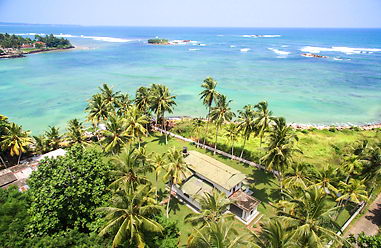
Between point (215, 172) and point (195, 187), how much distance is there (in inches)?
142

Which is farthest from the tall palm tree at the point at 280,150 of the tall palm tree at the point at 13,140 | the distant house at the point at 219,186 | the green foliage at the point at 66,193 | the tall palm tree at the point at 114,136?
the tall palm tree at the point at 13,140

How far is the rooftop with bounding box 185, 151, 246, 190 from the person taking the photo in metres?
29.6

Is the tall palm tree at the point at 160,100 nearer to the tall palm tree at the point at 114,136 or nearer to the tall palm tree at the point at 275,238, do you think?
→ the tall palm tree at the point at 114,136

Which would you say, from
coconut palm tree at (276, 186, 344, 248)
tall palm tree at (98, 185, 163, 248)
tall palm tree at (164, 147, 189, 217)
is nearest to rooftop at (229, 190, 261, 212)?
tall palm tree at (164, 147, 189, 217)

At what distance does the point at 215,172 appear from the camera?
31.1 metres

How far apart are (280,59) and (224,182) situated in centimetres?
12871

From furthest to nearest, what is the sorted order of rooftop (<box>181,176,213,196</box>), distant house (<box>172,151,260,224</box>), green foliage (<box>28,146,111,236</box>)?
1. rooftop (<box>181,176,213,196</box>)
2. distant house (<box>172,151,260,224</box>)
3. green foliage (<box>28,146,111,236</box>)

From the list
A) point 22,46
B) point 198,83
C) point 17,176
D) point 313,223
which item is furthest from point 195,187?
point 22,46

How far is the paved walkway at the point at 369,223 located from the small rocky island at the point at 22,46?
545ft

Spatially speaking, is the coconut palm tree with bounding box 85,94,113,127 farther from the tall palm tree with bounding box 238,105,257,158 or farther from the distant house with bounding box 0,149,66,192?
the tall palm tree with bounding box 238,105,257,158

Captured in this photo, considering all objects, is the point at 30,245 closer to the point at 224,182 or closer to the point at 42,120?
the point at 224,182

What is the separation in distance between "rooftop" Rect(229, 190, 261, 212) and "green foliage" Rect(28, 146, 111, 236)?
15604mm

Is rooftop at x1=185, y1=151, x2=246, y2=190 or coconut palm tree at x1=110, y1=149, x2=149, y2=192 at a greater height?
coconut palm tree at x1=110, y1=149, x2=149, y2=192

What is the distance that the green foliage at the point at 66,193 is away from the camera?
18297 mm
